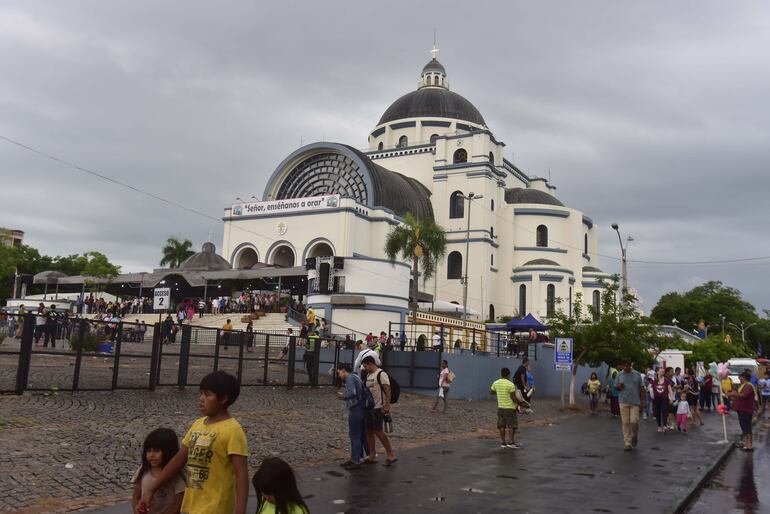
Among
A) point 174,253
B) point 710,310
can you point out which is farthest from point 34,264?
point 710,310

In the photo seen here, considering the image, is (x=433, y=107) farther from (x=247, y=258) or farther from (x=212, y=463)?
(x=212, y=463)

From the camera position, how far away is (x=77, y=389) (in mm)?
13344

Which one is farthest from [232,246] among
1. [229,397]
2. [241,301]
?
[229,397]

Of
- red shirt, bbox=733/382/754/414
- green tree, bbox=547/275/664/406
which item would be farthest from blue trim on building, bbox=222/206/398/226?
red shirt, bbox=733/382/754/414

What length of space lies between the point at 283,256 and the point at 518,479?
154ft

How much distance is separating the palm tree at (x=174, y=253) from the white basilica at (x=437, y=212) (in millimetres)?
7850

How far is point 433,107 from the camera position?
6694 cm

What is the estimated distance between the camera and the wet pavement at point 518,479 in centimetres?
746

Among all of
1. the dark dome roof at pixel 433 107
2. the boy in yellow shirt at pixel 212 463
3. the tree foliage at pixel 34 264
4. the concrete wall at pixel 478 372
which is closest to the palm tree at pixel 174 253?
the tree foliage at pixel 34 264

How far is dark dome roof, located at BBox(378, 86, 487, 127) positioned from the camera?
66.7 meters

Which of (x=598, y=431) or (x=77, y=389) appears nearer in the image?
(x=77, y=389)

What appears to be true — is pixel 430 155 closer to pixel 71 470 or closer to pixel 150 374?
pixel 150 374

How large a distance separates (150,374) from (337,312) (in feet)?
64.3

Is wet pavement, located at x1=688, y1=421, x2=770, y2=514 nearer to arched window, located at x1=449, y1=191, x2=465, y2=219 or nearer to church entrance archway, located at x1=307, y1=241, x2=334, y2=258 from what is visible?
church entrance archway, located at x1=307, y1=241, x2=334, y2=258
